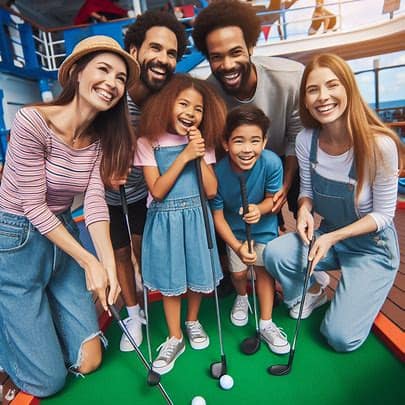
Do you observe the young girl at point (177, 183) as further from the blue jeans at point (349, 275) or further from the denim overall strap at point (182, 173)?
the blue jeans at point (349, 275)

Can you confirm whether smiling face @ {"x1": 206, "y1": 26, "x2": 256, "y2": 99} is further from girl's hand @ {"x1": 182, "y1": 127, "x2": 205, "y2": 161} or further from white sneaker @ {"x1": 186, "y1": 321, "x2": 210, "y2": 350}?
white sneaker @ {"x1": 186, "y1": 321, "x2": 210, "y2": 350}

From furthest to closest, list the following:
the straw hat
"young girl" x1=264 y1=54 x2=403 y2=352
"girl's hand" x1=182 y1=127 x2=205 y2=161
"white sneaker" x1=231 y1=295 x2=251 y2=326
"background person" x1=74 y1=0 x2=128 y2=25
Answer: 1. "background person" x1=74 y1=0 x2=128 y2=25
2. "white sneaker" x1=231 y1=295 x2=251 y2=326
3. "young girl" x1=264 y1=54 x2=403 y2=352
4. "girl's hand" x1=182 y1=127 x2=205 y2=161
5. the straw hat

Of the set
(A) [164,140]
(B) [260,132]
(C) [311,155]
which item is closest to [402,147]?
(C) [311,155]

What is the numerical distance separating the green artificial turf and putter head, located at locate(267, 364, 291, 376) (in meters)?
0.02

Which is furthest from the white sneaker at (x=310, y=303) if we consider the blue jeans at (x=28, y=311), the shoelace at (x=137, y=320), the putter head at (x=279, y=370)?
the blue jeans at (x=28, y=311)

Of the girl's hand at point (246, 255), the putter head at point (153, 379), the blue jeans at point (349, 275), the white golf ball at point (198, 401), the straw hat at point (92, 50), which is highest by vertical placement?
the straw hat at point (92, 50)

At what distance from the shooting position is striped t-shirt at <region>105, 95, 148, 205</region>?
1.61 metres

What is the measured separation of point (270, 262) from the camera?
5.16 ft

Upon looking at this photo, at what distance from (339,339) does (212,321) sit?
25.2 inches

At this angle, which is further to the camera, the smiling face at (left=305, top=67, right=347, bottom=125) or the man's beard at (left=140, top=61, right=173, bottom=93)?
the man's beard at (left=140, top=61, right=173, bottom=93)

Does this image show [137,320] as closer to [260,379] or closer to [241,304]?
[241,304]

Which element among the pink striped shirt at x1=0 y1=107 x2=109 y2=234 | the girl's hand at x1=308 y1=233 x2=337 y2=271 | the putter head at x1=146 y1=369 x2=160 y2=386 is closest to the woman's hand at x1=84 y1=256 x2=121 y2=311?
the pink striped shirt at x1=0 y1=107 x2=109 y2=234

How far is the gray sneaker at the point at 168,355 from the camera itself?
1.40 metres

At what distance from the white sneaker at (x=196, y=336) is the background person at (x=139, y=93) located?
27 cm
